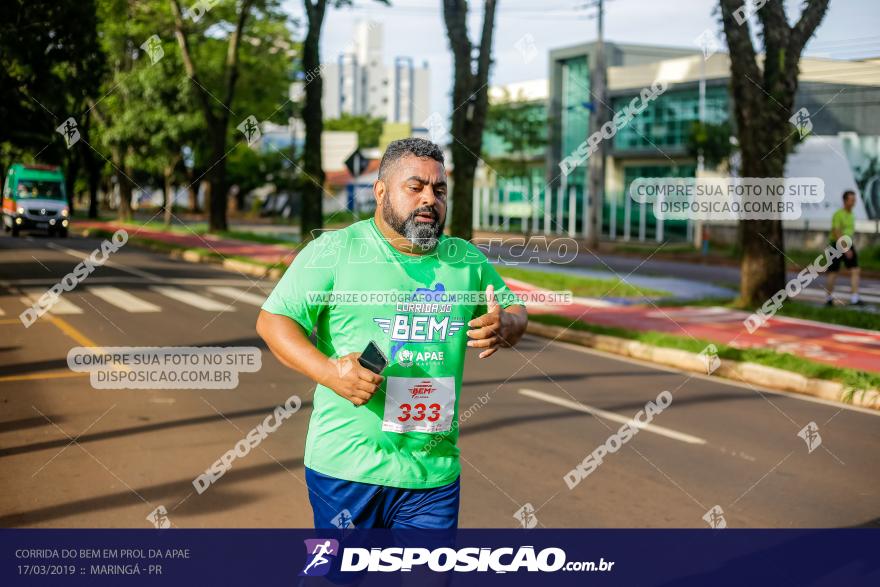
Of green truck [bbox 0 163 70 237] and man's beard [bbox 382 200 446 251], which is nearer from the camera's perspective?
man's beard [bbox 382 200 446 251]

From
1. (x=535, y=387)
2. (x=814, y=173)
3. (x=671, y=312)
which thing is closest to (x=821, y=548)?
(x=535, y=387)

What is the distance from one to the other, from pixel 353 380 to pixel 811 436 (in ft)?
21.3

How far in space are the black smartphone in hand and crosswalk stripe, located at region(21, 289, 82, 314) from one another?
13.7 m

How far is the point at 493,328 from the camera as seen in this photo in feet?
10.6

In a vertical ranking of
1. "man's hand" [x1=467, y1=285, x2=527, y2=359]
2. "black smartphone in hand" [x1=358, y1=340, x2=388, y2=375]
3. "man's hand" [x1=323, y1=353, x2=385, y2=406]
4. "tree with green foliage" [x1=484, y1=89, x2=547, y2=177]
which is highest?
"tree with green foliage" [x1=484, y1=89, x2=547, y2=177]

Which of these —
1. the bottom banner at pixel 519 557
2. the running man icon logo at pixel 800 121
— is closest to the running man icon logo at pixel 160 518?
the bottom banner at pixel 519 557

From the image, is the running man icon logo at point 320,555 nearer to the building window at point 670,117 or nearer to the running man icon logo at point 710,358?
the running man icon logo at point 710,358

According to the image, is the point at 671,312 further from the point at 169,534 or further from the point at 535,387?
the point at 169,534

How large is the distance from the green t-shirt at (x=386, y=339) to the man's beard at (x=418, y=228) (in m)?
0.11

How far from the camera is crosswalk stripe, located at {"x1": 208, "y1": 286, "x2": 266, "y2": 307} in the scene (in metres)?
18.4

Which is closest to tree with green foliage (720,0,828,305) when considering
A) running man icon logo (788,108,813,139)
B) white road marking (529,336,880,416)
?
running man icon logo (788,108,813,139)

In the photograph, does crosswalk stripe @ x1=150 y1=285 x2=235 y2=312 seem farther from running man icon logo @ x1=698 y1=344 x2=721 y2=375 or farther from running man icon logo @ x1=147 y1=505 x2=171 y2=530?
running man icon logo @ x1=147 y1=505 x2=171 y2=530

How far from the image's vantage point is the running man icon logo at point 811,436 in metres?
8.18

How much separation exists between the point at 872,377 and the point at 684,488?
4.59 m
